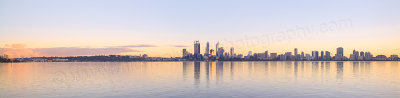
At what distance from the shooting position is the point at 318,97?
3156 cm

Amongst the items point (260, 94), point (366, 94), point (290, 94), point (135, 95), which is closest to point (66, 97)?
point (135, 95)

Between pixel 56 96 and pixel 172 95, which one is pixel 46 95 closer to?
pixel 56 96

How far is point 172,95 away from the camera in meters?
32.7

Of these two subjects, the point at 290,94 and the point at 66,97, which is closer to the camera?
the point at 66,97

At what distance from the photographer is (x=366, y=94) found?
3428cm

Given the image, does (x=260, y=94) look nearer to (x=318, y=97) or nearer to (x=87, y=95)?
(x=318, y=97)

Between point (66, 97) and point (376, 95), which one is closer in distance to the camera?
point (66, 97)

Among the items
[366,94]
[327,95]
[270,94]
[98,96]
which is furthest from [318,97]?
[98,96]

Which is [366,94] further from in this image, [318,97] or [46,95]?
A: [46,95]

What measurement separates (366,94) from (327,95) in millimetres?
5681

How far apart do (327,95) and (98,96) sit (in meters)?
26.9

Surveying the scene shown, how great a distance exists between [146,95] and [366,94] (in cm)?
2703

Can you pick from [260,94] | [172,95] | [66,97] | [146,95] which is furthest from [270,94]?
[66,97]

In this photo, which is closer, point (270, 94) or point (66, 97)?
point (66, 97)
